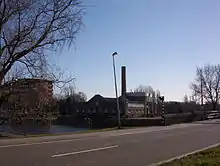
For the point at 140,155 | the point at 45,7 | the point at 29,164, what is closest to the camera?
the point at 29,164

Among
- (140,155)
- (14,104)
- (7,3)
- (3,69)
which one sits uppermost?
(7,3)

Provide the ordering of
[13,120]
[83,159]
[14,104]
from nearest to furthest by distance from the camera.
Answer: [83,159], [14,104], [13,120]

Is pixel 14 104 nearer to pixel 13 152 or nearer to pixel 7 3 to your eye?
pixel 7 3

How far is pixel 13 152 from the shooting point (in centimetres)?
1384

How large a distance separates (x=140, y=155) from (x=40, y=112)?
18.0 m

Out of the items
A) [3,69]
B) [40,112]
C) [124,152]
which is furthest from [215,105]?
[124,152]

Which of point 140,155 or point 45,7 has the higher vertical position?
point 45,7

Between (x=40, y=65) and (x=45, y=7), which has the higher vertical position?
(x=45, y=7)

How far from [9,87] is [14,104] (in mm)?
2203

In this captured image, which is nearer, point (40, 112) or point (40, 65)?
point (40, 65)

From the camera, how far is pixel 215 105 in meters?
80.6

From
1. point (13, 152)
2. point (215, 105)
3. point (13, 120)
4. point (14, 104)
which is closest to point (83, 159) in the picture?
point (13, 152)

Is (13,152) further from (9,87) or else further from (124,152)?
(9,87)

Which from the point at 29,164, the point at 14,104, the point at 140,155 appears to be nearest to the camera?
the point at 29,164
